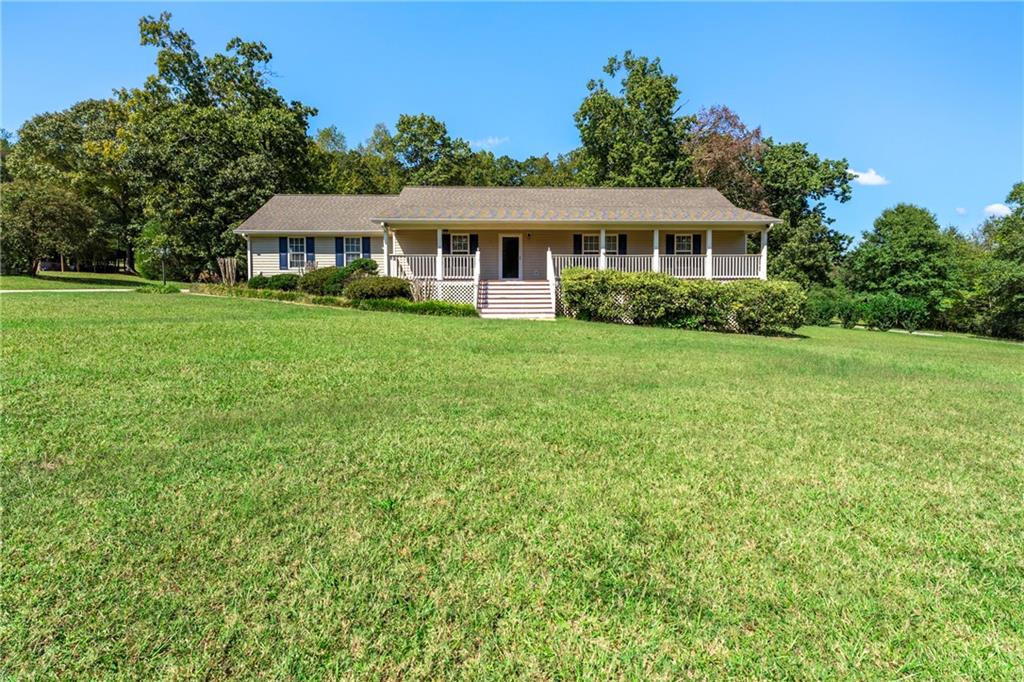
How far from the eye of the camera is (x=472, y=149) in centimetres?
3994

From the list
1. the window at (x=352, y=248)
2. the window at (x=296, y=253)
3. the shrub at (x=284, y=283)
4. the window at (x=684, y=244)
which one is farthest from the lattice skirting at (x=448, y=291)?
the window at (x=684, y=244)

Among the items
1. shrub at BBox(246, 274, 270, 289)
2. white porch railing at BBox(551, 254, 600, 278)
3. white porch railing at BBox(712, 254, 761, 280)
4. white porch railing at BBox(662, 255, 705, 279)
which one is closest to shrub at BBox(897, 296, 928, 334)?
white porch railing at BBox(712, 254, 761, 280)

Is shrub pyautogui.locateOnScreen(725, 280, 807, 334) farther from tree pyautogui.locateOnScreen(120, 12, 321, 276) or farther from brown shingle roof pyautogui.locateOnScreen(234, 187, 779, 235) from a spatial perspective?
tree pyautogui.locateOnScreen(120, 12, 321, 276)

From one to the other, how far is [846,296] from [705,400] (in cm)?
2532

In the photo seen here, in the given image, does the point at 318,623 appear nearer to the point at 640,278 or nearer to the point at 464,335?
the point at 464,335

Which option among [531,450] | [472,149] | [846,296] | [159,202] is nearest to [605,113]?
[472,149]

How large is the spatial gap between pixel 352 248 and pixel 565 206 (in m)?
10.0

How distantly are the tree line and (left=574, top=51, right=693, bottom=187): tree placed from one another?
0.30 ft

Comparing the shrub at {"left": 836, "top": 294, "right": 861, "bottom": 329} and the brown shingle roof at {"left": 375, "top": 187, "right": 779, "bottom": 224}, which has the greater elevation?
the brown shingle roof at {"left": 375, "top": 187, "right": 779, "bottom": 224}

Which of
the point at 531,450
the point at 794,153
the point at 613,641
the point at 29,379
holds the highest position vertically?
the point at 794,153

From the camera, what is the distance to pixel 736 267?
19.0 metres

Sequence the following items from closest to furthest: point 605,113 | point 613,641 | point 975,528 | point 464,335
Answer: point 613,641, point 975,528, point 464,335, point 605,113

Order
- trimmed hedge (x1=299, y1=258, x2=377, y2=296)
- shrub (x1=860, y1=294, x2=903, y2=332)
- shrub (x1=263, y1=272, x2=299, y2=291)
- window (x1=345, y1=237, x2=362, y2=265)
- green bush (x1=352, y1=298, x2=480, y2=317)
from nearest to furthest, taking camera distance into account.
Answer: green bush (x1=352, y1=298, x2=480, y2=317), trimmed hedge (x1=299, y1=258, x2=377, y2=296), shrub (x1=263, y1=272, x2=299, y2=291), shrub (x1=860, y1=294, x2=903, y2=332), window (x1=345, y1=237, x2=362, y2=265)

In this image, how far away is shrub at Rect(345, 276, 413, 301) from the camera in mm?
15828
